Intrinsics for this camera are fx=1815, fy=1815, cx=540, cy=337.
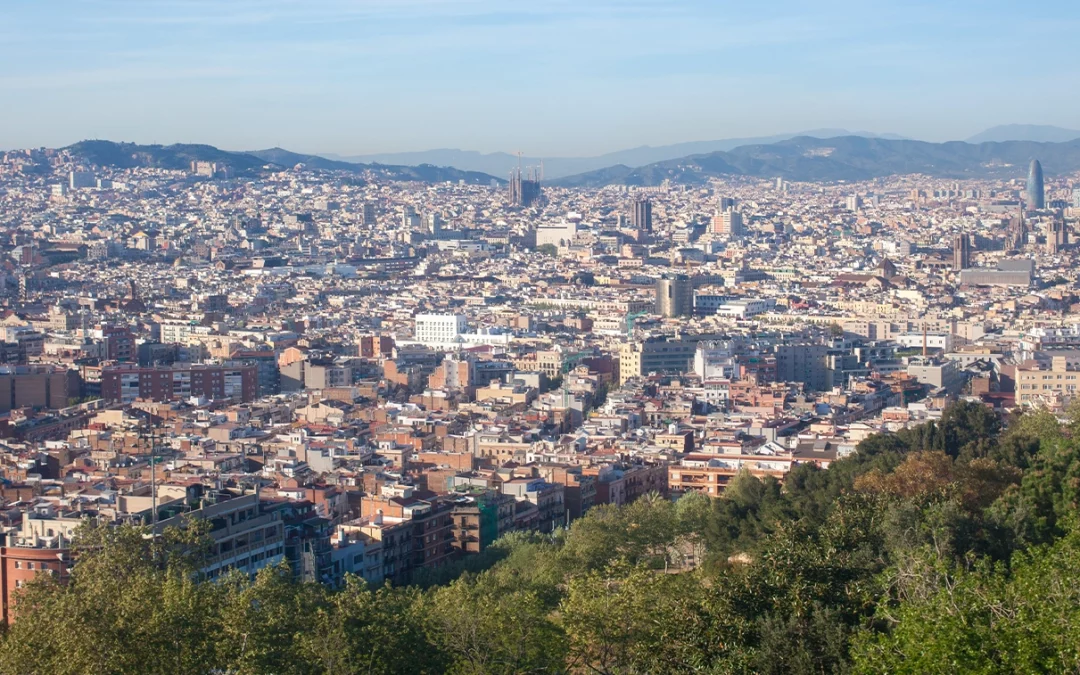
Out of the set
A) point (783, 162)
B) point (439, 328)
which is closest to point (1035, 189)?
point (783, 162)

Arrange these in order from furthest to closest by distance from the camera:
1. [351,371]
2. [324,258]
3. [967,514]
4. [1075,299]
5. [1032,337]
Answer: [324,258] → [1075,299] → [1032,337] → [351,371] → [967,514]

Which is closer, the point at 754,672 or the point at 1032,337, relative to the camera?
the point at 754,672

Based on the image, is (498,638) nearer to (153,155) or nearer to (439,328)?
(439,328)

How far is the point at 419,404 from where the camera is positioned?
1366 inches

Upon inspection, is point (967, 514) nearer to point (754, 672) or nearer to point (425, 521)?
point (754, 672)

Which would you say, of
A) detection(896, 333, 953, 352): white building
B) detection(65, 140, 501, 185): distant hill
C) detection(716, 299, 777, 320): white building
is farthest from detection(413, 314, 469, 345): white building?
detection(65, 140, 501, 185): distant hill

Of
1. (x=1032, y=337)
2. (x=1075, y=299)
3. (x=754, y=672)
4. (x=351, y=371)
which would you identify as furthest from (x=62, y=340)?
(x=754, y=672)

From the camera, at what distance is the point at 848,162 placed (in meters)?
176

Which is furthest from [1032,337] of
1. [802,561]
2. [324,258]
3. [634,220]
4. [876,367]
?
[634,220]

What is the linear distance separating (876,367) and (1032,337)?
534 centimetres

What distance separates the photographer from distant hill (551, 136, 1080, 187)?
539 ft

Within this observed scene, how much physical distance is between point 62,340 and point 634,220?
207 ft

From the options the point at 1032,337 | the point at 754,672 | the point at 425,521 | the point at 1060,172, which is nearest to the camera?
the point at 754,672

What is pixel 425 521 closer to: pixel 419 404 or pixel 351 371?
pixel 419 404
